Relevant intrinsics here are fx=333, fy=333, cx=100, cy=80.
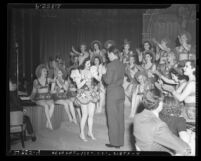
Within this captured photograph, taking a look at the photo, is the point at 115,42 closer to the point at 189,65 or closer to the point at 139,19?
the point at 139,19

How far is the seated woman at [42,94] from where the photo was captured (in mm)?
2924

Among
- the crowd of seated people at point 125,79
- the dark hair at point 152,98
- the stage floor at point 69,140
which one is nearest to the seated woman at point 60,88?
the crowd of seated people at point 125,79

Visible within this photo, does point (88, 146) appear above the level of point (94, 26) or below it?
below

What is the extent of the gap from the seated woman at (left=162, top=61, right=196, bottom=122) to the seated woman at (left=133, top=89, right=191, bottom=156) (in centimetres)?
16

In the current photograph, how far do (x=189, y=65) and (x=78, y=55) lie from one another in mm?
961

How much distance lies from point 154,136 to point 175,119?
0.31 metres

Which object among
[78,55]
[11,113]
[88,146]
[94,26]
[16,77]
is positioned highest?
[94,26]

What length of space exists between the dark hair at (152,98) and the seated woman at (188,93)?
83 millimetres

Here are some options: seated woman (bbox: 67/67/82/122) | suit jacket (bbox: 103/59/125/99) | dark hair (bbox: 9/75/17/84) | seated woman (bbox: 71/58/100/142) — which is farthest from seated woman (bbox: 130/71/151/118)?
dark hair (bbox: 9/75/17/84)

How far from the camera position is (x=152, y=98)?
2.81 metres

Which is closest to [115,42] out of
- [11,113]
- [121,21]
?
[121,21]

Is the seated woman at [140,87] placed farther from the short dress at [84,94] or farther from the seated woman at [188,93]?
the short dress at [84,94]

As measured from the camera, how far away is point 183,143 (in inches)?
109

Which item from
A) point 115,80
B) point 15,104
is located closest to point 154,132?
point 115,80
